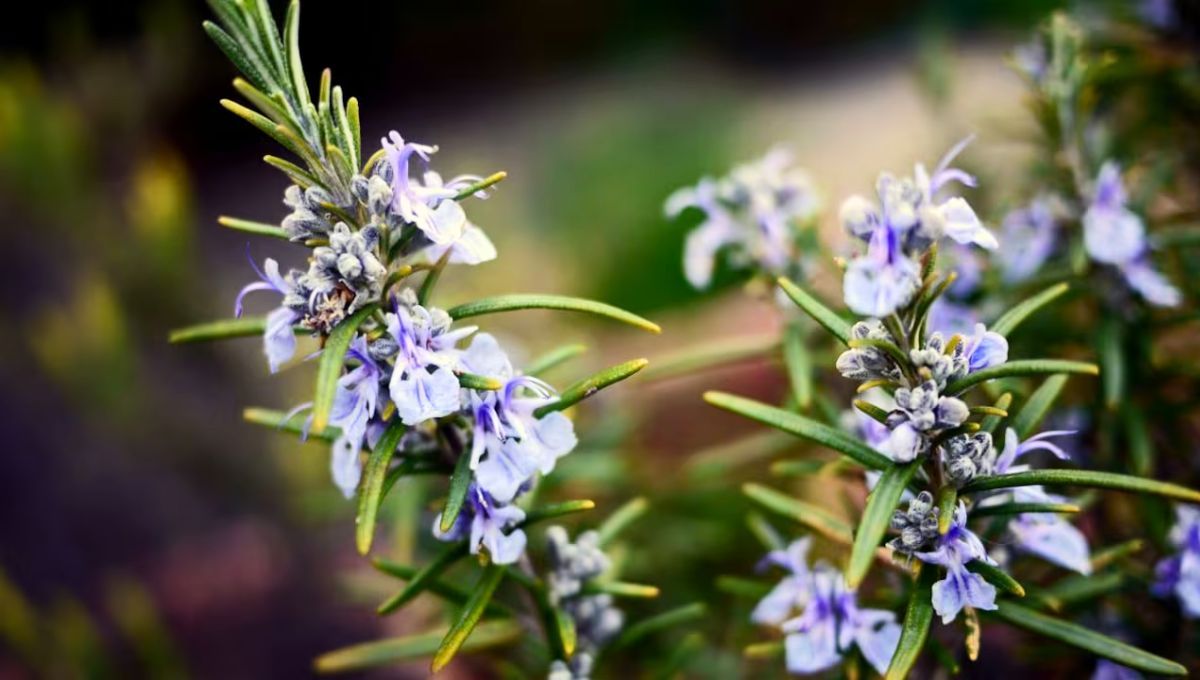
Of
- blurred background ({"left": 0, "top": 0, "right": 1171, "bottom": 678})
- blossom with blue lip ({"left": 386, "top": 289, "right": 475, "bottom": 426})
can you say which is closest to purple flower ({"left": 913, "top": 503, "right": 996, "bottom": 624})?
blossom with blue lip ({"left": 386, "top": 289, "right": 475, "bottom": 426})

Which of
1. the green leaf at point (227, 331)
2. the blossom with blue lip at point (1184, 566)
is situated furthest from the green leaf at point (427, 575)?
the blossom with blue lip at point (1184, 566)

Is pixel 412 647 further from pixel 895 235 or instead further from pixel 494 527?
pixel 895 235

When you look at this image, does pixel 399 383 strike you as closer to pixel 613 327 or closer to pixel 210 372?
pixel 210 372

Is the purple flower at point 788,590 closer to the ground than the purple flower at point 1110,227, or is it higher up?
closer to the ground

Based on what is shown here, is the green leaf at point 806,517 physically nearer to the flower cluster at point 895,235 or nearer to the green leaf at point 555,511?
the green leaf at point 555,511

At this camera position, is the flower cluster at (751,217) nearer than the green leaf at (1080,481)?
No

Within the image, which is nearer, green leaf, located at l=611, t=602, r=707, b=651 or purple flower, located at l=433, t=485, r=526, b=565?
purple flower, located at l=433, t=485, r=526, b=565

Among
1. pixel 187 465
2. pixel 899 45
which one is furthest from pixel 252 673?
pixel 899 45

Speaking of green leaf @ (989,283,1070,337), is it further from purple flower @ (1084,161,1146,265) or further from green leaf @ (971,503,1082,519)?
purple flower @ (1084,161,1146,265)
